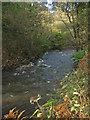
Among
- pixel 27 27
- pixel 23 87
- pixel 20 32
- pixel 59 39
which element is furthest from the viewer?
pixel 59 39

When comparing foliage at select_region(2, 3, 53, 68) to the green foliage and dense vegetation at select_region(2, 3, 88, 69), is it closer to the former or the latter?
dense vegetation at select_region(2, 3, 88, 69)

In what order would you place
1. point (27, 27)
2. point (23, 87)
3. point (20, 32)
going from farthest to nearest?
point (27, 27) < point (20, 32) < point (23, 87)

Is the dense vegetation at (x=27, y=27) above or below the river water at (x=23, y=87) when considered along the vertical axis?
above

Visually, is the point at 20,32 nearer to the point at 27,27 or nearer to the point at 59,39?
the point at 27,27

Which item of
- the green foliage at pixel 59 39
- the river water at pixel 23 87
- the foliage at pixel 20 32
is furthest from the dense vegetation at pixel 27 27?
the green foliage at pixel 59 39

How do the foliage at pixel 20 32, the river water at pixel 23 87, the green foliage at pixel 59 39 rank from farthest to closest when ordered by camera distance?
the green foliage at pixel 59 39, the foliage at pixel 20 32, the river water at pixel 23 87

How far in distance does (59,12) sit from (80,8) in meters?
0.81

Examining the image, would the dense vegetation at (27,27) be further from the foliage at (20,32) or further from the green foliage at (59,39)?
the green foliage at (59,39)

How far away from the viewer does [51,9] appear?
618cm

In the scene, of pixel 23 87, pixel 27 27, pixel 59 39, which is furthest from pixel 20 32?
pixel 59 39

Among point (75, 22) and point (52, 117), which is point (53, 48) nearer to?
point (75, 22)

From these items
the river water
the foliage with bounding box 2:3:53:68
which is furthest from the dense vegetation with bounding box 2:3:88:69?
the river water

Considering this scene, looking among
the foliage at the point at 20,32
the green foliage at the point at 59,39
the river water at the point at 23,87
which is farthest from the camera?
the green foliage at the point at 59,39

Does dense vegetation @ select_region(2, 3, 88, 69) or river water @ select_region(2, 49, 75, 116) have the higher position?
dense vegetation @ select_region(2, 3, 88, 69)
